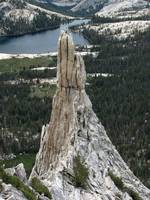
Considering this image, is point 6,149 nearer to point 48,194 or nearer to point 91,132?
point 91,132

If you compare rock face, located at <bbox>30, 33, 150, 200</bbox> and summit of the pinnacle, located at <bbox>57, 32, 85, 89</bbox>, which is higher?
summit of the pinnacle, located at <bbox>57, 32, 85, 89</bbox>

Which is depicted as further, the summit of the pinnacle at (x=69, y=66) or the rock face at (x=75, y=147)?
the summit of the pinnacle at (x=69, y=66)

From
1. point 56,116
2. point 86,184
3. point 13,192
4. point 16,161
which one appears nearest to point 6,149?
point 16,161

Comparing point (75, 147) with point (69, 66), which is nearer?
point (75, 147)

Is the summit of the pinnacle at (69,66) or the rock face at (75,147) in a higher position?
the summit of the pinnacle at (69,66)

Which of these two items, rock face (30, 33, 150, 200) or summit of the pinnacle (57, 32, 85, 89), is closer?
rock face (30, 33, 150, 200)

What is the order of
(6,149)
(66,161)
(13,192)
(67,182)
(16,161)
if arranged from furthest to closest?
(6,149)
(16,161)
(66,161)
(67,182)
(13,192)

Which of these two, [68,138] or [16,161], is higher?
[68,138]

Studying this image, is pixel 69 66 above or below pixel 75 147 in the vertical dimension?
above
